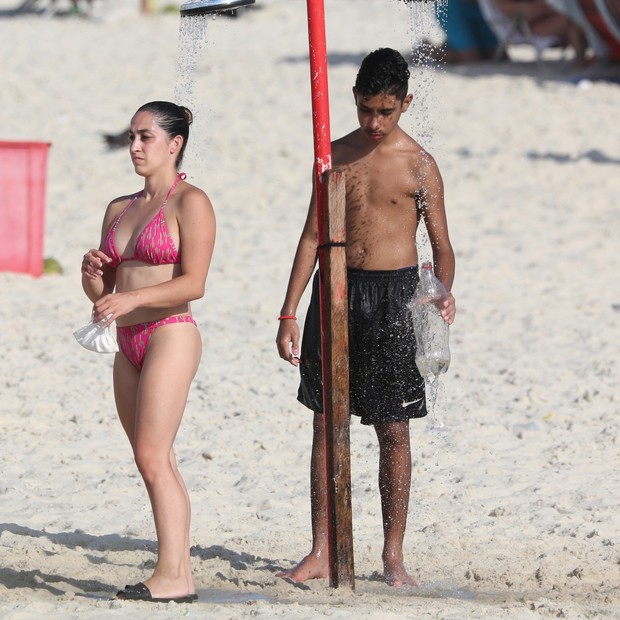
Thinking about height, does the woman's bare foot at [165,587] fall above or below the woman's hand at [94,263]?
below

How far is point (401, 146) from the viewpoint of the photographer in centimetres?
386

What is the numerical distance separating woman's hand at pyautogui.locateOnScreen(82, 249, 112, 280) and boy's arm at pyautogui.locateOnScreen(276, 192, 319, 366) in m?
0.60

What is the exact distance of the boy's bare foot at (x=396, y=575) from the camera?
4004mm

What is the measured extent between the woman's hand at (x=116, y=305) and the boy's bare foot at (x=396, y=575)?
1277mm

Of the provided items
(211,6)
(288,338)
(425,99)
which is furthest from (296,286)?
(425,99)

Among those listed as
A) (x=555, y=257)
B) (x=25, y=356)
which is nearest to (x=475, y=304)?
(x=555, y=257)

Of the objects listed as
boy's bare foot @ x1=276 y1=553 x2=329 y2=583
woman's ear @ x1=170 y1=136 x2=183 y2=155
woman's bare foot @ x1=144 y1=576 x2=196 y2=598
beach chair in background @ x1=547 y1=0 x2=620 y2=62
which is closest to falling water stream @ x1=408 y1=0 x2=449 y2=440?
boy's bare foot @ x1=276 y1=553 x2=329 y2=583

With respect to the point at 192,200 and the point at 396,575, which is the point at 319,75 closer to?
the point at 192,200

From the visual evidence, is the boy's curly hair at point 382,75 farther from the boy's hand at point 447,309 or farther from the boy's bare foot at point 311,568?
the boy's bare foot at point 311,568

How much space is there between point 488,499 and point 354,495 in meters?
0.56

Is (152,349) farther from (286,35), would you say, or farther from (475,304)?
(286,35)

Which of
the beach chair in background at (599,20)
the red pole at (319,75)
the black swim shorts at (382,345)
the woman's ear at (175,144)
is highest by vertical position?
the beach chair in background at (599,20)

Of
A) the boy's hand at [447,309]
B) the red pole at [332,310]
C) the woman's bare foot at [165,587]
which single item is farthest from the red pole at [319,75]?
the woman's bare foot at [165,587]

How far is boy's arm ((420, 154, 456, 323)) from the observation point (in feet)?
12.5
